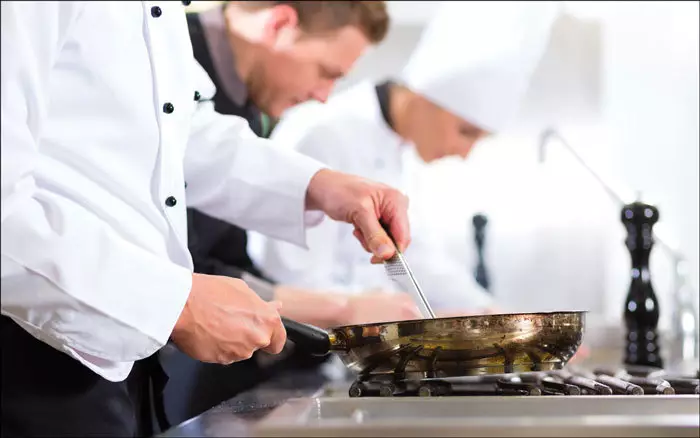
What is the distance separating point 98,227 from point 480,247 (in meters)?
1.77

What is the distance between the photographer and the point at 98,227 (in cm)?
62

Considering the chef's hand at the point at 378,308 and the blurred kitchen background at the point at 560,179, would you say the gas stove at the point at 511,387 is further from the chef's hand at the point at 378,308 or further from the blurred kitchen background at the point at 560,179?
the blurred kitchen background at the point at 560,179

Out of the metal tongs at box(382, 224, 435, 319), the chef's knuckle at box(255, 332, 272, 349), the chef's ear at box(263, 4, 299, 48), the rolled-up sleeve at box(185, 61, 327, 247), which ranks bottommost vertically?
the chef's knuckle at box(255, 332, 272, 349)

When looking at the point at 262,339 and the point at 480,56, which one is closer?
the point at 262,339

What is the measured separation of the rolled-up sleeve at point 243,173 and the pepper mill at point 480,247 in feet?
4.33

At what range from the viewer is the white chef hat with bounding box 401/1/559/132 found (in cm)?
182

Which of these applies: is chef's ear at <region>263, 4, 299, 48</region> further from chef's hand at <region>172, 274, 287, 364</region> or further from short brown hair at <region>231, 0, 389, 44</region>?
chef's hand at <region>172, 274, 287, 364</region>

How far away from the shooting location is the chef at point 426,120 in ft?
5.32

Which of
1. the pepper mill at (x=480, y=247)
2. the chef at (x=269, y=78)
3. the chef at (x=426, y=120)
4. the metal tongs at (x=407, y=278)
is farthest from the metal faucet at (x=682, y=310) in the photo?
the pepper mill at (x=480, y=247)

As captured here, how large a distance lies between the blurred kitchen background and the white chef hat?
0.15ft

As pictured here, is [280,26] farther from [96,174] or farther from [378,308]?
A: [96,174]

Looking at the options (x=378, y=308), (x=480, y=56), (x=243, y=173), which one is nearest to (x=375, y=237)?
(x=243, y=173)

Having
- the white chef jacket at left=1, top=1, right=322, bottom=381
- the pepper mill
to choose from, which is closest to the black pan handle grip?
the white chef jacket at left=1, top=1, right=322, bottom=381

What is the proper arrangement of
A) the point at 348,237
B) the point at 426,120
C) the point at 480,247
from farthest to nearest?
1. the point at 480,247
2. the point at 426,120
3. the point at 348,237
